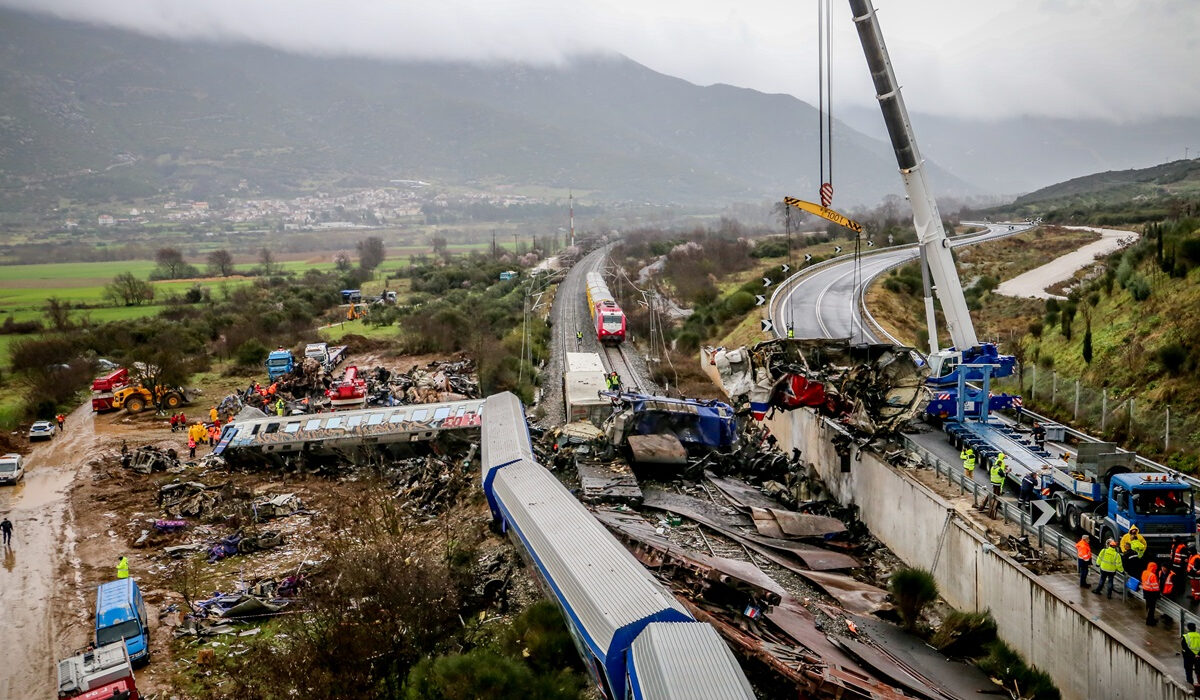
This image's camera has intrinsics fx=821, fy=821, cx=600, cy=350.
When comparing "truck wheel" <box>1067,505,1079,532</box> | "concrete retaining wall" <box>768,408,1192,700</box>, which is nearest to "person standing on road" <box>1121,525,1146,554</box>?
"concrete retaining wall" <box>768,408,1192,700</box>

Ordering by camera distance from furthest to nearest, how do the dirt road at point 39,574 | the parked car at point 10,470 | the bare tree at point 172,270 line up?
the bare tree at point 172,270, the parked car at point 10,470, the dirt road at point 39,574

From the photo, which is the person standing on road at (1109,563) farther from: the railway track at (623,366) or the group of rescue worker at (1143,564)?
the railway track at (623,366)

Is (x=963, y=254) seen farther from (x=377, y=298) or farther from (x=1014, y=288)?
(x=377, y=298)

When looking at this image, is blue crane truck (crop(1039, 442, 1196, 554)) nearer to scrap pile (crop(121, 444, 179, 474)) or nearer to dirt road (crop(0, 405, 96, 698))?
dirt road (crop(0, 405, 96, 698))

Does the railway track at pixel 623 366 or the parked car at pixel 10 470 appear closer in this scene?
the parked car at pixel 10 470

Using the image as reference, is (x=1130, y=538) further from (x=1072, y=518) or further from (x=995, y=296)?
(x=995, y=296)

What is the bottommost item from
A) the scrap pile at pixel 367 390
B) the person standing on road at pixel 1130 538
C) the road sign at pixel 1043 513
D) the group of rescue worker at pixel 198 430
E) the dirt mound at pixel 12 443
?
the dirt mound at pixel 12 443

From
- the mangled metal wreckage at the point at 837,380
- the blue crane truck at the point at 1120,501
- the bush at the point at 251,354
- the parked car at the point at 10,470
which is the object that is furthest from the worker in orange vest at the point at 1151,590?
the bush at the point at 251,354
